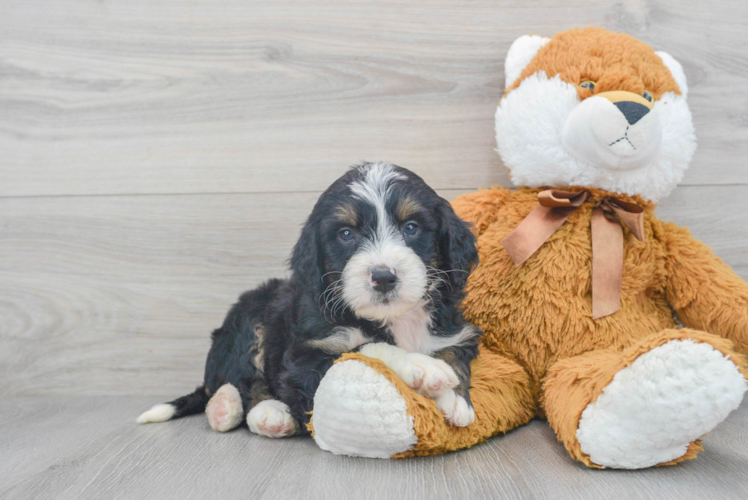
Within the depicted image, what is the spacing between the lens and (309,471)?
4.59 feet

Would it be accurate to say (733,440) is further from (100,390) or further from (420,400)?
(100,390)

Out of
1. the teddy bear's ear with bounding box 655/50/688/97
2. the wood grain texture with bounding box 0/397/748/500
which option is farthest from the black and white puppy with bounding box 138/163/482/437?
the teddy bear's ear with bounding box 655/50/688/97

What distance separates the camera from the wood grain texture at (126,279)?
92.7 inches

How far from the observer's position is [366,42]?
229 cm

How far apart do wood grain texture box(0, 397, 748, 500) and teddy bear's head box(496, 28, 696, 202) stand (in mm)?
798

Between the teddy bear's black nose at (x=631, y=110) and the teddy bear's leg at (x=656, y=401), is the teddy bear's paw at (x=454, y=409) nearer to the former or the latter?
the teddy bear's leg at (x=656, y=401)

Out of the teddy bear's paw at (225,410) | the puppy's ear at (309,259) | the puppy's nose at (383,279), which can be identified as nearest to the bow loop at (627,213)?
the puppy's nose at (383,279)

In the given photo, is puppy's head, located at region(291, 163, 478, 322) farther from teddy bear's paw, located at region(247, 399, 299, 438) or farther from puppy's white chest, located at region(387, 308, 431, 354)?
teddy bear's paw, located at region(247, 399, 299, 438)

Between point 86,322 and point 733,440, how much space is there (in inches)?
94.5

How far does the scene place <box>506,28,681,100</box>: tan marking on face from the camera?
1708mm

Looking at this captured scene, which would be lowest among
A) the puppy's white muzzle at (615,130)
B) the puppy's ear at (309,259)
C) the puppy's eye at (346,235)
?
the puppy's ear at (309,259)

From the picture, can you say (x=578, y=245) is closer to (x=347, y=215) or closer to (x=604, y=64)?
(x=604, y=64)

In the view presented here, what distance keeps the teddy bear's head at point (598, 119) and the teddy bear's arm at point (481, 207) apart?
9cm

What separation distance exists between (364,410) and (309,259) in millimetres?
457
